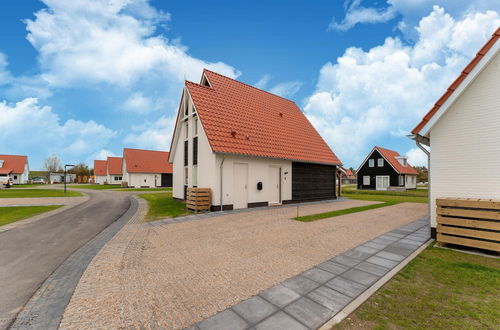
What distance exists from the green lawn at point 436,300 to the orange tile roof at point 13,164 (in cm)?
6746

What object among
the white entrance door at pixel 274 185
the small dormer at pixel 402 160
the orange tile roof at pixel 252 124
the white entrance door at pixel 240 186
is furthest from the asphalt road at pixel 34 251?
the small dormer at pixel 402 160

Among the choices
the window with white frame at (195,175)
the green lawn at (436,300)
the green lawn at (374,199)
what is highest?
the window with white frame at (195,175)

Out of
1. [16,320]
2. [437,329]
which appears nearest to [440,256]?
[437,329]

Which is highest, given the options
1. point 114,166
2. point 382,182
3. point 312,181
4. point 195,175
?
point 114,166

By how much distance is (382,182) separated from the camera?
34.9 metres

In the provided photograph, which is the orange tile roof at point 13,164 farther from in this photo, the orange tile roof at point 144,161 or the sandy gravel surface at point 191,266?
the sandy gravel surface at point 191,266

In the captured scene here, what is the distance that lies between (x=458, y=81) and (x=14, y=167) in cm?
7098

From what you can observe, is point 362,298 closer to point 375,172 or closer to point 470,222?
point 470,222

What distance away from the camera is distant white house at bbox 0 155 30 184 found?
4600cm

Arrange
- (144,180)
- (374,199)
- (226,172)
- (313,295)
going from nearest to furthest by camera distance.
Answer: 1. (313,295)
2. (226,172)
3. (374,199)
4. (144,180)

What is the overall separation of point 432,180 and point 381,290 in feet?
16.5

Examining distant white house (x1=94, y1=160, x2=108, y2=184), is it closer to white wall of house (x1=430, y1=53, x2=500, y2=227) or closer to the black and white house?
the black and white house

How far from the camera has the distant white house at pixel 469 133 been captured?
19.8ft

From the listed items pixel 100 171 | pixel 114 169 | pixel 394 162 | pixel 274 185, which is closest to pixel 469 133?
pixel 274 185
